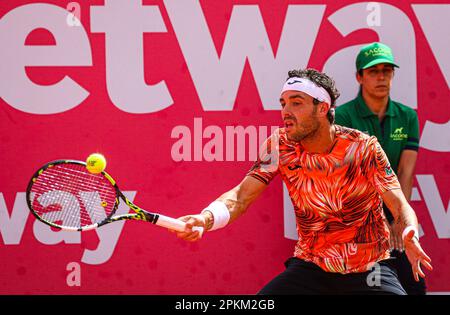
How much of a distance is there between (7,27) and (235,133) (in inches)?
68.5

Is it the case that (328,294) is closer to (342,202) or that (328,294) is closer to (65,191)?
(342,202)

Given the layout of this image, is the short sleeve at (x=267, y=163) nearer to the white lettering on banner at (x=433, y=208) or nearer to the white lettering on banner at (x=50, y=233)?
the white lettering on banner at (x=433, y=208)

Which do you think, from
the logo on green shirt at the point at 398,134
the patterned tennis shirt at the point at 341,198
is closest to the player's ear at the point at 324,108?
the patterned tennis shirt at the point at 341,198

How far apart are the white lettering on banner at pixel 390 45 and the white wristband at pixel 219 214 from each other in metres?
1.66

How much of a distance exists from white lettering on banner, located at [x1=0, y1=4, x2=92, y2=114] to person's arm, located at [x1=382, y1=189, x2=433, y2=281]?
7.61ft

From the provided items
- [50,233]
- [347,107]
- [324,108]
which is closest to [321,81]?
[324,108]

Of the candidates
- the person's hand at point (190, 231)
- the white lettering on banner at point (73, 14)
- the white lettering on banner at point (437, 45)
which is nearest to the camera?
the person's hand at point (190, 231)

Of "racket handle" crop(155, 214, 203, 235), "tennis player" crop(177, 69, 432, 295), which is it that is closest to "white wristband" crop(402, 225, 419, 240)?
"tennis player" crop(177, 69, 432, 295)

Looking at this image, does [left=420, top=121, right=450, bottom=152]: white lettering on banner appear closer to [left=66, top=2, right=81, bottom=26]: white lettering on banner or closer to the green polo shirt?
the green polo shirt

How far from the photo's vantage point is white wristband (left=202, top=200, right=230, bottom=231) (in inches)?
165

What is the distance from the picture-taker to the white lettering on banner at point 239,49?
5445 millimetres

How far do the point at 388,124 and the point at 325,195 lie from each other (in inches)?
43.0

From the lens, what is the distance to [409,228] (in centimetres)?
394

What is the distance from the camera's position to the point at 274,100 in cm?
547
